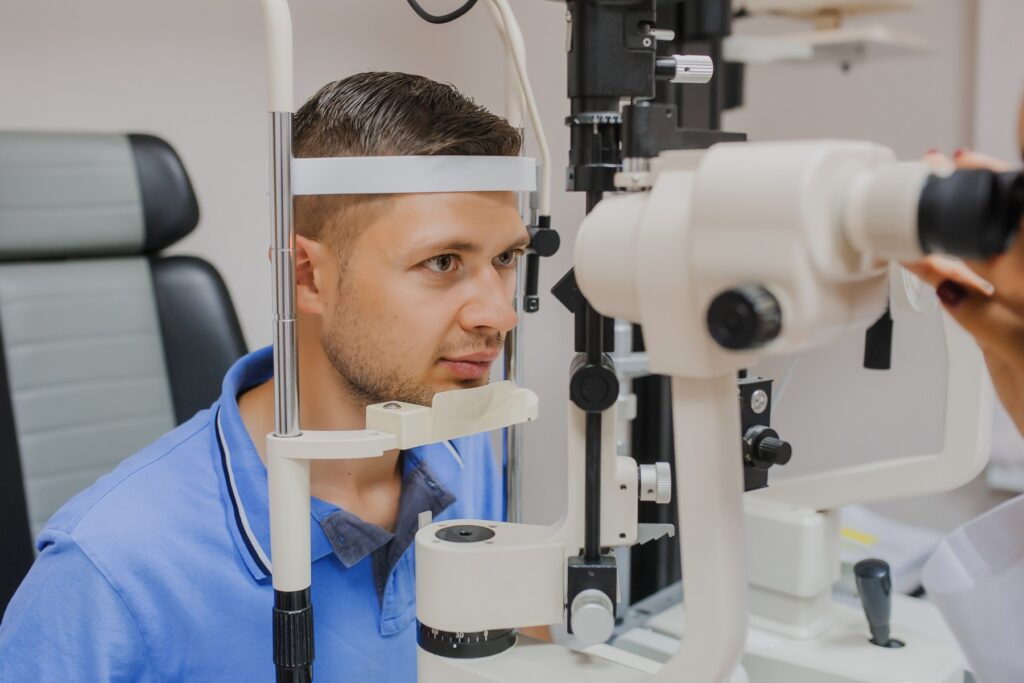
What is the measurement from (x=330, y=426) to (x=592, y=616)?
54 cm

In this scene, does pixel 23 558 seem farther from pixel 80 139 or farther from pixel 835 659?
pixel 835 659

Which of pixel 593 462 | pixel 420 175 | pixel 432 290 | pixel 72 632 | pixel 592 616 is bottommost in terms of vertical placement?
pixel 72 632

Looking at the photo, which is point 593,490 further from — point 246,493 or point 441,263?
point 246,493

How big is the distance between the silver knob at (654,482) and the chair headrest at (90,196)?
1025 millimetres

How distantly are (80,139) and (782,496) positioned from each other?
3.92 feet

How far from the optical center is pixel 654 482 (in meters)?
0.75

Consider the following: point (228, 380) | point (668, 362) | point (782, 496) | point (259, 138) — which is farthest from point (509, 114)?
point (259, 138)

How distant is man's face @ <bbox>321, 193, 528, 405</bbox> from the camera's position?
981mm

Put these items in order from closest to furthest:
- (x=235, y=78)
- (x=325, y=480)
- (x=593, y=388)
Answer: (x=593, y=388) < (x=325, y=480) < (x=235, y=78)

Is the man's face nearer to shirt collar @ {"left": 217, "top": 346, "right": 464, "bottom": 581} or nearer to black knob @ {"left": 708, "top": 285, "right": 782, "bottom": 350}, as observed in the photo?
shirt collar @ {"left": 217, "top": 346, "right": 464, "bottom": 581}

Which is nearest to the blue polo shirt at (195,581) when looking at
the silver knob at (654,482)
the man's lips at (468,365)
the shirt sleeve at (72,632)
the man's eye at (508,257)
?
the shirt sleeve at (72,632)

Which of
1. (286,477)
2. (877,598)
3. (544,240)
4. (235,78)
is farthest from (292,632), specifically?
(235,78)

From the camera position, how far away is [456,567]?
748 millimetres

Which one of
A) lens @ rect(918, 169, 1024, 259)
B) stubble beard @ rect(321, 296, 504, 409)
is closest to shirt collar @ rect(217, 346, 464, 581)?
stubble beard @ rect(321, 296, 504, 409)
